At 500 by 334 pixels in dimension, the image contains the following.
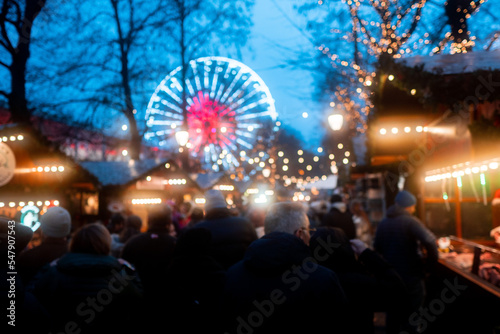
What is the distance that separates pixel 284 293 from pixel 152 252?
3.04 metres

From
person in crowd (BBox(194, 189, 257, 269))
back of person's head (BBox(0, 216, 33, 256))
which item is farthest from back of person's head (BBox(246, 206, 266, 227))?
back of person's head (BBox(0, 216, 33, 256))

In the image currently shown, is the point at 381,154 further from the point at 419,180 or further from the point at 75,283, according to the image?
the point at 75,283

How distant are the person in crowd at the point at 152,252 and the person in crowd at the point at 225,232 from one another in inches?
22.2

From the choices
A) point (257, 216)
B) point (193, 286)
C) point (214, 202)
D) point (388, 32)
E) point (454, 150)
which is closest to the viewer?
point (193, 286)

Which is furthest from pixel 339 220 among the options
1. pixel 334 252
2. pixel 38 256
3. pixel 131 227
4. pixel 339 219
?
pixel 334 252

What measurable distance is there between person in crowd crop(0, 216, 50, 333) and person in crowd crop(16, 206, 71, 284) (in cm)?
200

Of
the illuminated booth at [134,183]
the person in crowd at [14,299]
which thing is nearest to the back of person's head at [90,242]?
the person in crowd at [14,299]

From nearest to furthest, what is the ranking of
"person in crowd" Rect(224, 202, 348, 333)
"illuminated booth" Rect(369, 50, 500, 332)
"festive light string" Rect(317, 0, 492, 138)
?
1. "person in crowd" Rect(224, 202, 348, 333)
2. "illuminated booth" Rect(369, 50, 500, 332)
3. "festive light string" Rect(317, 0, 492, 138)

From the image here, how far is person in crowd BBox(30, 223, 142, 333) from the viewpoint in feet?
10.5

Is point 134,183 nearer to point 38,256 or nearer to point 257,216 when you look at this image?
point 257,216

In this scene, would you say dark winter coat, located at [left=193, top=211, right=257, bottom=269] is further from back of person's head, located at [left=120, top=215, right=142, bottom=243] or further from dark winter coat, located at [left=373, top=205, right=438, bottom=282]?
back of person's head, located at [left=120, top=215, right=142, bottom=243]

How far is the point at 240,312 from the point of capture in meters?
2.36

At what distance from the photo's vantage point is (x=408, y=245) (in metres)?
5.71

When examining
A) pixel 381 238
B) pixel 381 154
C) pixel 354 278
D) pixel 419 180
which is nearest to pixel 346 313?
pixel 354 278
